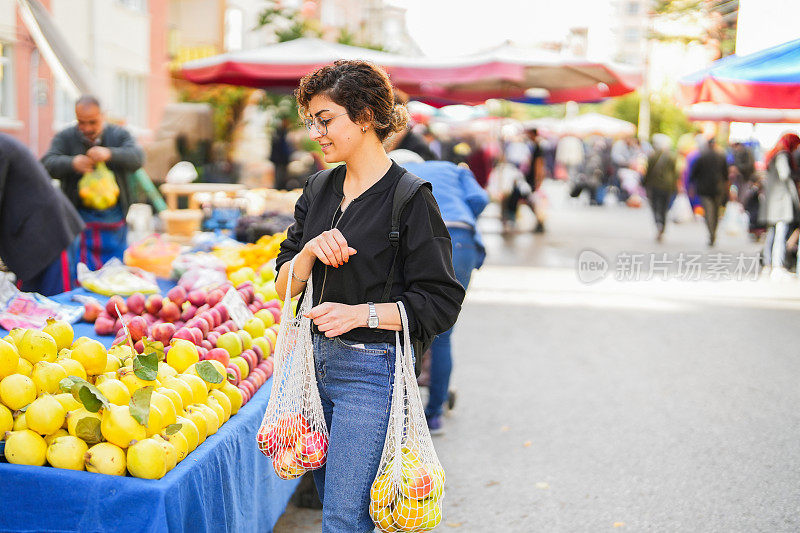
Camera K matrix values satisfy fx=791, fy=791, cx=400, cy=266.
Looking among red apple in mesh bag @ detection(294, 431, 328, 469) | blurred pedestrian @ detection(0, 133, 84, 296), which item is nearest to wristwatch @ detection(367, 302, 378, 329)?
red apple in mesh bag @ detection(294, 431, 328, 469)

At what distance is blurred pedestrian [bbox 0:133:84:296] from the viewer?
478 cm

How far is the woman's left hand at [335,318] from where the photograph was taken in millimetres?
2402

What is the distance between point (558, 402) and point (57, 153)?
448cm

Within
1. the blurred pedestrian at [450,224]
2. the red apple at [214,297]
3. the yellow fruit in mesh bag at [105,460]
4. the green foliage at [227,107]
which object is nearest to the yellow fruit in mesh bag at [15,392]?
the yellow fruit in mesh bag at [105,460]

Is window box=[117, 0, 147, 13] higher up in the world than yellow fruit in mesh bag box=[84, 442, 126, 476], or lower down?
higher up

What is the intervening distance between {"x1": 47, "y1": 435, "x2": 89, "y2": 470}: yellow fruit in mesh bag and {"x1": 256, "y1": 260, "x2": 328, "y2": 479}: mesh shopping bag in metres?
0.60

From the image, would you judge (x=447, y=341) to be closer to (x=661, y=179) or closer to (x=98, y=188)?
(x=98, y=188)

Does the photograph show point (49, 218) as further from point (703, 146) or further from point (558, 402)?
point (703, 146)

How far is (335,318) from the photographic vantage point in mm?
2412

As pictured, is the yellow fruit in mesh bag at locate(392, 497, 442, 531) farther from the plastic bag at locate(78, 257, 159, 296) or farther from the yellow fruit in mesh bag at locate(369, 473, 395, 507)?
the plastic bag at locate(78, 257, 159, 296)

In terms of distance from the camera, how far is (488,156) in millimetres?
16344

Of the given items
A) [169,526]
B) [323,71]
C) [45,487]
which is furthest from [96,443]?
[323,71]

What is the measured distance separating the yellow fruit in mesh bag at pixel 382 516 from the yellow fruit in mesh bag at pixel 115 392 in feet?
3.18

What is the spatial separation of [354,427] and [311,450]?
21 cm
